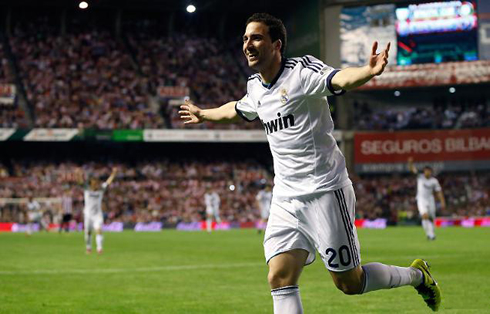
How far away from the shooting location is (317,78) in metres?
6.42

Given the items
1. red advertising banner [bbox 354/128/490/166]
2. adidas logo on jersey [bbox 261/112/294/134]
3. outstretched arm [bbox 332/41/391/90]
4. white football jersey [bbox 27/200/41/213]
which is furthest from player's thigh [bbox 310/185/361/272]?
red advertising banner [bbox 354/128/490/166]

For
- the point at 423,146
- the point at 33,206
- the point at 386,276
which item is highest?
the point at 423,146

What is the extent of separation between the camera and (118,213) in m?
48.7

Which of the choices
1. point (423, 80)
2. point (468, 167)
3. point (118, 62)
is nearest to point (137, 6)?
point (118, 62)

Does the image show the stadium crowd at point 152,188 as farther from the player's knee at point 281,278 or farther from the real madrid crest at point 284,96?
the real madrid crest at point 284,96

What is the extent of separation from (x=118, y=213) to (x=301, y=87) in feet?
141

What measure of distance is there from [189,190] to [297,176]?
43585 mm

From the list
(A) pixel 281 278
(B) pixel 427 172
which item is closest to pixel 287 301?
(A) pixel 281 278

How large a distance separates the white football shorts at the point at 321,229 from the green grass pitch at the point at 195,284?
330cm

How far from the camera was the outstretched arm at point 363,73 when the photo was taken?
5.79 m

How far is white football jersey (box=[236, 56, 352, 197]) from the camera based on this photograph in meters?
6.64

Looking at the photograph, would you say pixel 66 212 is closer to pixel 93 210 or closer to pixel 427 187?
pixel 93 210

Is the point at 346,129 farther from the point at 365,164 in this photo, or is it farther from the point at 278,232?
the point at 278,232

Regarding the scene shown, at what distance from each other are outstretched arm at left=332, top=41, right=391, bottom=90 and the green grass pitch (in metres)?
4.47
